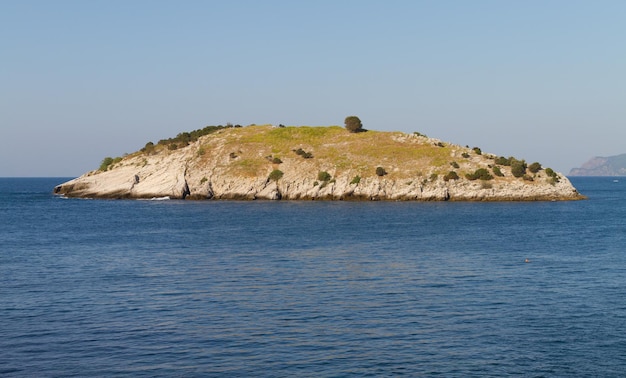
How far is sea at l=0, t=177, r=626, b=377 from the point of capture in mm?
30281

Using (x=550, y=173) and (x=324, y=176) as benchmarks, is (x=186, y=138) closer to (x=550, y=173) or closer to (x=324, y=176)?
(x=324, y=176)

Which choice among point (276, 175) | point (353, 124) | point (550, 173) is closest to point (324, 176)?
point (276, 175)

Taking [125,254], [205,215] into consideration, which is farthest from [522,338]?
[205,215]

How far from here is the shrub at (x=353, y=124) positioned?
556ft

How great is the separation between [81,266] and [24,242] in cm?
2072

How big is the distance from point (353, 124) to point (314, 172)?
2912 cm

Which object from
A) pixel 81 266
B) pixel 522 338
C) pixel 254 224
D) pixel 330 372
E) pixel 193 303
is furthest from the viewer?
pixel 254 224

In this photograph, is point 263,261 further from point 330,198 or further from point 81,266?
point 330,198

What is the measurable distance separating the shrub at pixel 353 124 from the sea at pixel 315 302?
287 feet

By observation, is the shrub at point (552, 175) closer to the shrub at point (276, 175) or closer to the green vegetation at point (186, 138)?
the shrub at point (276, 175)

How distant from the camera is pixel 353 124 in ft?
556

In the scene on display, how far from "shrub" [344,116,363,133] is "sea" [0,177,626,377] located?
3439 inches

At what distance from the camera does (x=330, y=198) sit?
460ft

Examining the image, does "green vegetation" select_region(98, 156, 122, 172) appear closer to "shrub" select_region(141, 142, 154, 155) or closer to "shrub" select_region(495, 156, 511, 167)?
"shrub" select_region(141, 142, 154, 155)
